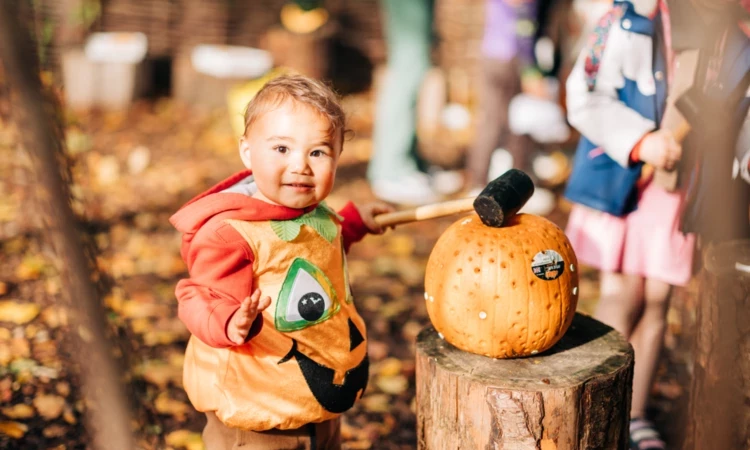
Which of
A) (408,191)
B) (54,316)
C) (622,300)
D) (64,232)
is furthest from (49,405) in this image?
(408,191)

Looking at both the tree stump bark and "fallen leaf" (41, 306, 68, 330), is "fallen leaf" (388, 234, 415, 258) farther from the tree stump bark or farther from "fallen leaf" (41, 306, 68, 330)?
the tree stump bark

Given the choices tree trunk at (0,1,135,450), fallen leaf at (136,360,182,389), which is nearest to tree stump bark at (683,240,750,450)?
tree trunk at (0,1,135,450)

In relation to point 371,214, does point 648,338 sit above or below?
below

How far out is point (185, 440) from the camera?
3.38m

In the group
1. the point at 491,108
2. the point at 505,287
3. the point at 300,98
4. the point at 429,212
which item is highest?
the point at 300,98

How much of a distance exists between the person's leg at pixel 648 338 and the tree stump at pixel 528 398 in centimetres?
69

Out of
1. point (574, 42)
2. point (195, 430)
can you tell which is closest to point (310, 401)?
point (195, 430)

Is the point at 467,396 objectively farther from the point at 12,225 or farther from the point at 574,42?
the point at 574,42

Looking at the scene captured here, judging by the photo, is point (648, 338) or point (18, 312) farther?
point (18, 312)

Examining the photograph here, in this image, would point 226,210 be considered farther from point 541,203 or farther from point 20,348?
point 541,203

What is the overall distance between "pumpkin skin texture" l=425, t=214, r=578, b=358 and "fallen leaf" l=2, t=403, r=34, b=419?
81.8 inches

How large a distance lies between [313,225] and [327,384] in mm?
465

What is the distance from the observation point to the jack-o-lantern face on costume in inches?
87.7

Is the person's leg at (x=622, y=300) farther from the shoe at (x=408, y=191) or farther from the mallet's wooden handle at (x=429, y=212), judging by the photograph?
the shoe at (x=408, y=191)
